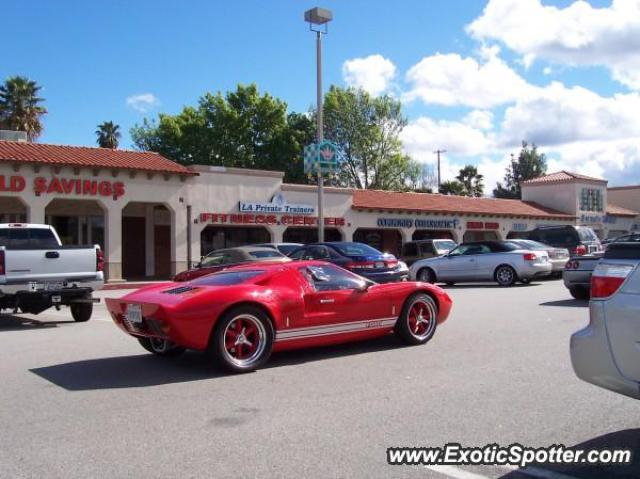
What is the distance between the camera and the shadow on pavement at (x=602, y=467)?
4.10m

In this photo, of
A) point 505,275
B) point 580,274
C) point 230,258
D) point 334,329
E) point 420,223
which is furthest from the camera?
point 420,223

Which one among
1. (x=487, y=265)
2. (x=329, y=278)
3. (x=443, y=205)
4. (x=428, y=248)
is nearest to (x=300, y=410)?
(x=329, y=278)

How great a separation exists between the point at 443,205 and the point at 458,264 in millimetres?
19843

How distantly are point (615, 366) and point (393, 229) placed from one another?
33129 millimetres

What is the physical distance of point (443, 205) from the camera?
39.8 m

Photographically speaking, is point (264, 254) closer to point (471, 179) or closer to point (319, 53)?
point (319, 53)

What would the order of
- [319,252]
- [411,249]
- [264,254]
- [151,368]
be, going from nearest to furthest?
1. [151,368]
2. [319,252]
3. [264,254]
4. [411,249]

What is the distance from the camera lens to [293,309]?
25.3ft

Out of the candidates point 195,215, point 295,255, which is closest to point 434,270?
point 295,255

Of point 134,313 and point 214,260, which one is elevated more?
point 214,260

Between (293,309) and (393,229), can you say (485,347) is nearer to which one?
(293,309)

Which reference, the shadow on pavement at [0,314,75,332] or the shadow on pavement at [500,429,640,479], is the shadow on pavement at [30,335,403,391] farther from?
the shadow on pavement at [0,314,75,332]

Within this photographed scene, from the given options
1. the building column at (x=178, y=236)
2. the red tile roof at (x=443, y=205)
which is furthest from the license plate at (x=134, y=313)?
the red tile roof at (x=443, y=205)

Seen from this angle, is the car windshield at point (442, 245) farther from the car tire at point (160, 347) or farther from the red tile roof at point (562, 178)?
the red tile roof at point (562, 178)
